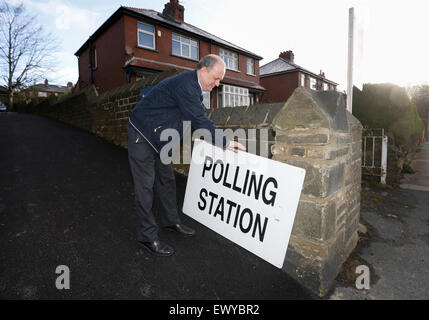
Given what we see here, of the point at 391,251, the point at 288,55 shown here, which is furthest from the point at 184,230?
the point at 288,55

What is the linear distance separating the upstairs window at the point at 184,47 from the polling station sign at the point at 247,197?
14.5 metres

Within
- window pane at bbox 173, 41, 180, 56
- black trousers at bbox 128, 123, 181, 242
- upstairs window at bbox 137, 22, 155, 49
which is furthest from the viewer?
window pane at bbox 173, 41, 180, 56

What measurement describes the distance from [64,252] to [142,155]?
42.2 inches

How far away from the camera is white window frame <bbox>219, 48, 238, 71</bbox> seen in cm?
1917

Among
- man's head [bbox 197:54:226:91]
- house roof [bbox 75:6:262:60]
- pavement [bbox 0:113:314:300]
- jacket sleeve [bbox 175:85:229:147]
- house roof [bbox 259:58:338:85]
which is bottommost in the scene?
pavement [bbox 0:113:314:300]

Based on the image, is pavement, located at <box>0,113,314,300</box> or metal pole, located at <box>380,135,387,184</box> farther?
metal pole, located at <box>380,135,387,184</box>

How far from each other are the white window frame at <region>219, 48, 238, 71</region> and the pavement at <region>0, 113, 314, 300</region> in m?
17.9

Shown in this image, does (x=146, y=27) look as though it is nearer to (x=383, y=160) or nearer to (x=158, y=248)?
(x=383, y=160)

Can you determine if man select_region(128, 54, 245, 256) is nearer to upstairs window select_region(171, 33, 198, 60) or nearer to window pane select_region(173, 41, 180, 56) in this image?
upstairs window select_region(171, 33, 198, 60)

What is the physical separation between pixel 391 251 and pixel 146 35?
15.3 m

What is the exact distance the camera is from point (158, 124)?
7.56 ft

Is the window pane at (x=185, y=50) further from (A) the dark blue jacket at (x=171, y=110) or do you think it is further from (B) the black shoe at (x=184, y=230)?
(B) the black shoe at (x=184, y=230)

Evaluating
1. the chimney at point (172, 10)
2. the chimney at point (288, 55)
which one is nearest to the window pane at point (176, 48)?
the chimney at point (172, 10)

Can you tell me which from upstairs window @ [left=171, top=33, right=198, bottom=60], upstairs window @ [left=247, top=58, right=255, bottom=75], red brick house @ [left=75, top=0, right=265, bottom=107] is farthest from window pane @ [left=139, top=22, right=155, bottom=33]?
upstairs window @ [left=247, top=58, right=255, bottom=75]
